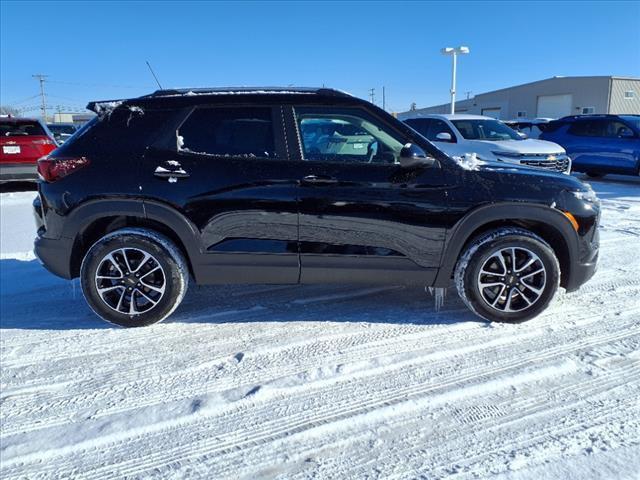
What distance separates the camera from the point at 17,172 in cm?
1005

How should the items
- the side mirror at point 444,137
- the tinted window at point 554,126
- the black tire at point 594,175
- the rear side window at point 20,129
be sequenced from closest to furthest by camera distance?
the side mirror at point 444,137, the rear side window at point 20,129, the black tire at point 594,175, the tinted window at point 554,126

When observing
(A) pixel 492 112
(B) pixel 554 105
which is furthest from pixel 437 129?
(A) pixel 492 112

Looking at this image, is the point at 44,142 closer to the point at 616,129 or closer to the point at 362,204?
the point at 362,204

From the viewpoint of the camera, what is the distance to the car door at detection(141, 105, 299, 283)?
3.29 m

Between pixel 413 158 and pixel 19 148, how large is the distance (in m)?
10.0

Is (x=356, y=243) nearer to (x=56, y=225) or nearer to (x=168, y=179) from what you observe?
(x=168, y=179)

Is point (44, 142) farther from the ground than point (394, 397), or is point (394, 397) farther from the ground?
point (44, 142)

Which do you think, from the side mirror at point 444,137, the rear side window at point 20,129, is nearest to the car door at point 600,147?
the side mirror at point 444,137

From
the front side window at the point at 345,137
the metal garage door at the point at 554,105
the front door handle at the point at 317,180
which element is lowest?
the front door handle at the point at 317,180

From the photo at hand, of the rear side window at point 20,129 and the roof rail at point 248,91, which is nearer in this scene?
the roof rail at point 248,91

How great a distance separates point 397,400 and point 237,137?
219 centimetres

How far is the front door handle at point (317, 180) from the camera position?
3271 millimetres

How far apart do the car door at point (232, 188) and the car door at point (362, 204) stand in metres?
0.14

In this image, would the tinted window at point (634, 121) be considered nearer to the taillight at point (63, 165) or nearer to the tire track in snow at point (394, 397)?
the tire track in snow at point (394, 397)
